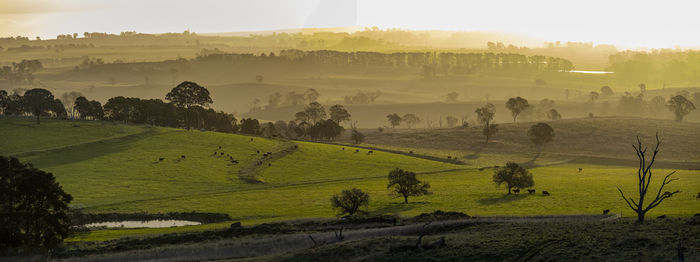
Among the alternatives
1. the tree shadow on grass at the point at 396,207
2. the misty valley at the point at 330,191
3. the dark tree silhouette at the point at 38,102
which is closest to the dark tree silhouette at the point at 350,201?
the misty valley at the point at 330,191

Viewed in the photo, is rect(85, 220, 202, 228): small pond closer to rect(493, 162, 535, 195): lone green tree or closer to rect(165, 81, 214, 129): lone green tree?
rect(493, 162, 535, 195): lone green tree

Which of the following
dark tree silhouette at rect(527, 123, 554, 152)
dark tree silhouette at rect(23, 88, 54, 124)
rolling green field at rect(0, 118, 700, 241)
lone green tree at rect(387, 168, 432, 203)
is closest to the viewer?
rolling green field at rect(0, 118, 700, 241)

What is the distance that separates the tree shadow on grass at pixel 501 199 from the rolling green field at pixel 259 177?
0.43ft

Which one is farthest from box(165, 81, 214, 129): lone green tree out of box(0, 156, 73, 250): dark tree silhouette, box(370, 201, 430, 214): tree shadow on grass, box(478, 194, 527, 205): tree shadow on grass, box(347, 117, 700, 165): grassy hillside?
box(0, 156, 73, 250): dark tree silhouette

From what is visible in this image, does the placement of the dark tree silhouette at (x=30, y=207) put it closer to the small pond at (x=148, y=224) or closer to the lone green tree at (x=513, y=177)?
the small pond at (x=148, y=224)

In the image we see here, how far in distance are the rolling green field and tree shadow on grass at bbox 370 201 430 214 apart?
0.13m

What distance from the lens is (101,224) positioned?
241 feet

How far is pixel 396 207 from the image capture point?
8000cm

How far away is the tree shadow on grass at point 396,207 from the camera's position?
251 ft

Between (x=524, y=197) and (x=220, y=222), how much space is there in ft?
136

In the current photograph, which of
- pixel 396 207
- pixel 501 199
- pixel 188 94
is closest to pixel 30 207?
pixel 396 207

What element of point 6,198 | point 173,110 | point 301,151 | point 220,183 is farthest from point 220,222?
point 173,110

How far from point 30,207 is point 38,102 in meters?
103

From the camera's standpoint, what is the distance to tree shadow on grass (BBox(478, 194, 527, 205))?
268 feet
